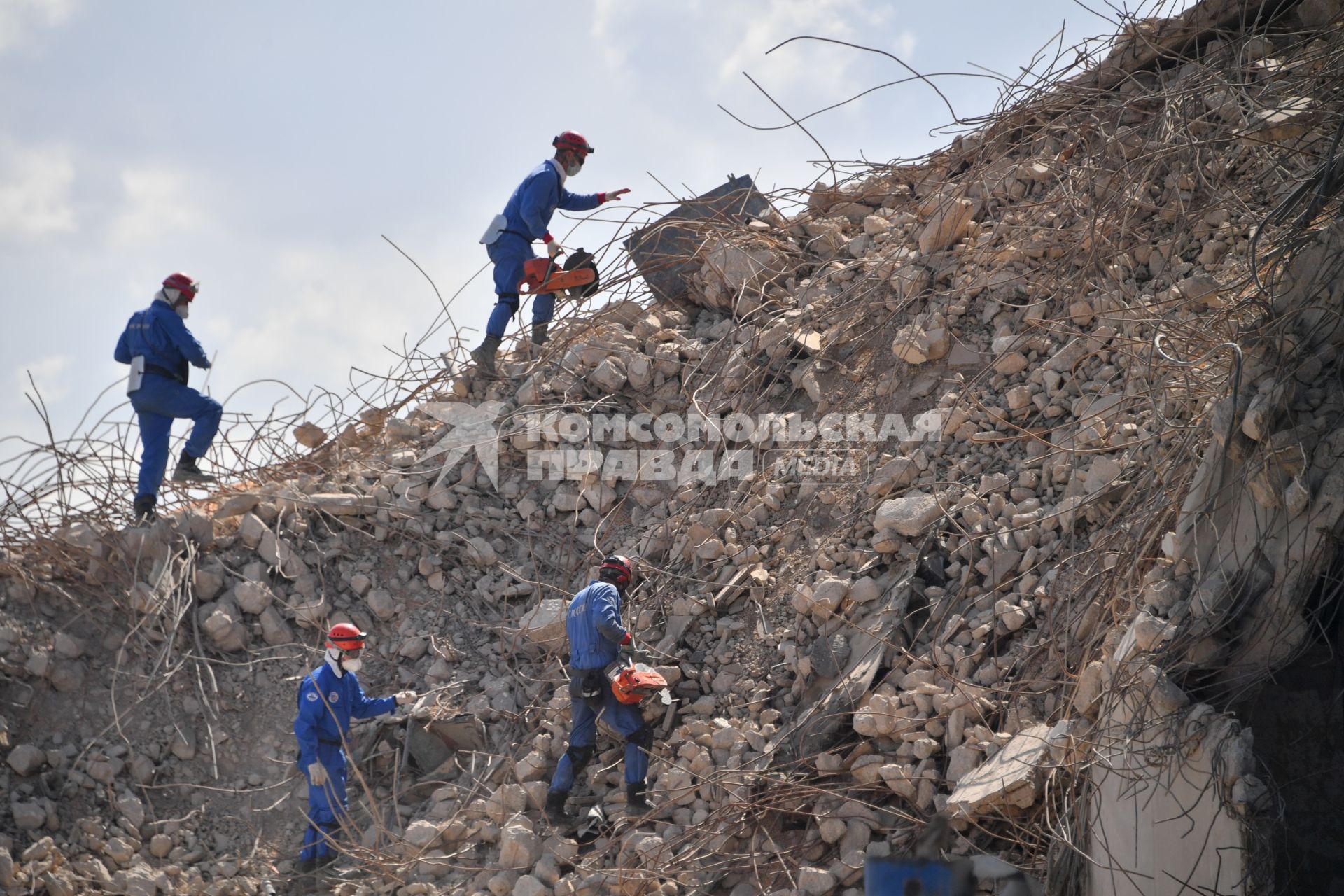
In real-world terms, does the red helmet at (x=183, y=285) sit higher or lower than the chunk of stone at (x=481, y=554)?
higher

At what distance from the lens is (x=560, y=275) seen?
833 cm

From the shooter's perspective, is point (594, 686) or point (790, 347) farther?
point (790, 347)

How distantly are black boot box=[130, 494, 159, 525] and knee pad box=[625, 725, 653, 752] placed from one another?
3.82 meters

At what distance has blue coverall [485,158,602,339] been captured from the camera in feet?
26.5

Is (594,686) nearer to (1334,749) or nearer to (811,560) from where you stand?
(811,560)

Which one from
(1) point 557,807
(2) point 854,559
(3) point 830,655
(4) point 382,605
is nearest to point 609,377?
(4) point 382,605

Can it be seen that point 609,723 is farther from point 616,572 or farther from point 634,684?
point 616,572

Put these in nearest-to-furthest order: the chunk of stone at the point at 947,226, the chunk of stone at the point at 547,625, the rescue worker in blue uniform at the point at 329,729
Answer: the rescue worker in blue uniform at the point at 329,729, the chunk of stone at the point at 547,625, the chunk of stone at the point at 947,226

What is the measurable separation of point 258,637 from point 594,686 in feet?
8.90

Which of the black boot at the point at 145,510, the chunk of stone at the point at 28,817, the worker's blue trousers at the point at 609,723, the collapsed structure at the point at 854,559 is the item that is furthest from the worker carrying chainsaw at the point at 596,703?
the black boot at the point at 145,510

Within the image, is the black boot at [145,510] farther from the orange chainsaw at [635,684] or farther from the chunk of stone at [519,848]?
the orange chainsaw at [635,684]

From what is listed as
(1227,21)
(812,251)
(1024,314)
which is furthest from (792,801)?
(1227,21)

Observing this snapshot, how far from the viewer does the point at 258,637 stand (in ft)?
22.9

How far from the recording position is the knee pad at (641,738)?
212 inches
